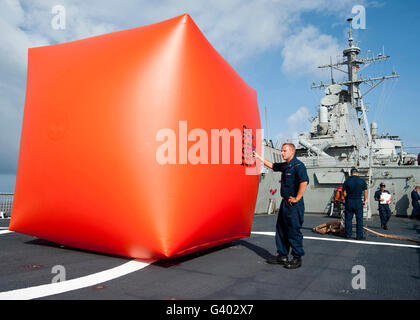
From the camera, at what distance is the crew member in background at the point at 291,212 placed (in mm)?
4277

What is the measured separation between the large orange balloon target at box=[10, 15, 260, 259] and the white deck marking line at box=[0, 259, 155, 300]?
0.94 ft

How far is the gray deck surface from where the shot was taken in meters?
3.06

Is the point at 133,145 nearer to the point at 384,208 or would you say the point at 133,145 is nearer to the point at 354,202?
the point at 354,202

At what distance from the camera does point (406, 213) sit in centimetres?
1482

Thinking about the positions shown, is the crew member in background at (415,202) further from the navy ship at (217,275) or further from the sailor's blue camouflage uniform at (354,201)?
the sailor's blue camouflage uniform at (354,201)

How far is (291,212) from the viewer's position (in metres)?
4.35

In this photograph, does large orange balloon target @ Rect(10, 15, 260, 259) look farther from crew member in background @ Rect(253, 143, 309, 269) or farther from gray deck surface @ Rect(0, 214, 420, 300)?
crew member in background @ Rect(253, 143, 309, 269)

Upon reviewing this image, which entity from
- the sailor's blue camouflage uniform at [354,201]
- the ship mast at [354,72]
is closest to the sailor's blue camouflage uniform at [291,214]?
the sailor's blue camouflage uniform at [354,201]

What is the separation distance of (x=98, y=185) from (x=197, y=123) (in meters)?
1.54

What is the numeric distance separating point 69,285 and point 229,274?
1.85 metres

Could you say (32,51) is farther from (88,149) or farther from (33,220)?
(33,220)

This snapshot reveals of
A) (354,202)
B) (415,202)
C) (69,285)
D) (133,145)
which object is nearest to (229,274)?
(69,285)
